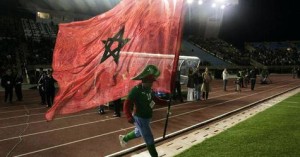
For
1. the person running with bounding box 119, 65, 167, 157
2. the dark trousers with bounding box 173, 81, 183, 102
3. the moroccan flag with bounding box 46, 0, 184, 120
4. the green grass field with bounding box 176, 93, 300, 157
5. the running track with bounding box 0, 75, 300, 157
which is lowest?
the running track with bounding box 0, 75, 300, 157

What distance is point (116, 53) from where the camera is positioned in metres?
7.27

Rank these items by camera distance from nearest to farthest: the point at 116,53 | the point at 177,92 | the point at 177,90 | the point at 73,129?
the point at 116,53 → the point at 73,129 → the point at 177,90 → the point at 177,92

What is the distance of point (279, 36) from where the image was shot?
5200 cm

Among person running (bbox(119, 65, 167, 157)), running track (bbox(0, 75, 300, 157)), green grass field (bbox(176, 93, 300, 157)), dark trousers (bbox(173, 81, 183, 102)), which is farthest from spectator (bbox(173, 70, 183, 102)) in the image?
person running (bbox(119, 65, 167, 157))

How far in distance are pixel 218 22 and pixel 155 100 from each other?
4523cm

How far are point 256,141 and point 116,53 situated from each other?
13.3ft

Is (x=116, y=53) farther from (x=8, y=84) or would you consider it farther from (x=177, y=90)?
(x=8, y=84)

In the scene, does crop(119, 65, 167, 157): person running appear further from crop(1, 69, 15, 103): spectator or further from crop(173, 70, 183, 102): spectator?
crop(1, 69, 15, 103): spectator

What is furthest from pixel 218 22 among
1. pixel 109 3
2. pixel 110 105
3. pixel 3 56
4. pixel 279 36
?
pixel 110 105

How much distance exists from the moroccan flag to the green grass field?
1.92 meters

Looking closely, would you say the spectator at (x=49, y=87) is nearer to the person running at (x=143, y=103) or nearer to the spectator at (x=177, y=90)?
the spectator at (x=177, y=90)

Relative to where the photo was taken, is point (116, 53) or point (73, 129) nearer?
point (116, 53)

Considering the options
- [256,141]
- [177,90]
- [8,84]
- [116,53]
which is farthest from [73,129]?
[8,84]

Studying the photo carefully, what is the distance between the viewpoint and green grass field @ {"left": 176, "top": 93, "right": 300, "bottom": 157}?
7082mm
